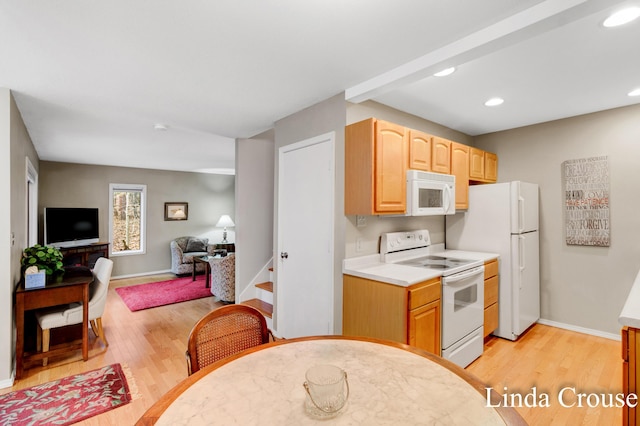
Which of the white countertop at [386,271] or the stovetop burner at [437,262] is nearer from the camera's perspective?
the white countertop at [386,271]

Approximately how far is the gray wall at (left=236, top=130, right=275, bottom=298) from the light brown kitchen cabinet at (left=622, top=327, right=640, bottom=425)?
3508mm

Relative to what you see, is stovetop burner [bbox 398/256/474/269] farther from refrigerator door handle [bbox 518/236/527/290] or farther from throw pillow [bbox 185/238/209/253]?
throw pillow [bbox 185/238/209/253]

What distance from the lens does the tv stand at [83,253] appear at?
5.50 meters

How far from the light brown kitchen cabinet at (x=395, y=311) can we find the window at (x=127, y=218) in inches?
231

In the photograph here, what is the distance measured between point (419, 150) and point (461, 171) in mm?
836

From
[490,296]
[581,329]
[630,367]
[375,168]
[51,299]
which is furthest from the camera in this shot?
[581,329]

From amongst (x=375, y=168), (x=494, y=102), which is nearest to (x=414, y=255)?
(x=375, y=168)

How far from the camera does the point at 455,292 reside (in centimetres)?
253

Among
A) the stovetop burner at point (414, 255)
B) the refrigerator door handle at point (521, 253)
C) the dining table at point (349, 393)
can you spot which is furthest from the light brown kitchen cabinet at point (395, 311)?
the refrigerator door handle at point (521, 253)

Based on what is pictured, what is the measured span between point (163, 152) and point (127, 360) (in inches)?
128

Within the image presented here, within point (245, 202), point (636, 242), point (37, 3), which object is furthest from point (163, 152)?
point (636, 242)

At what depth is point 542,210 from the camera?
142 inches

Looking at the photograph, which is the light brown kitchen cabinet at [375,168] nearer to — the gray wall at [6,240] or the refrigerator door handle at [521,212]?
the refrigerator door handle at [521,212]

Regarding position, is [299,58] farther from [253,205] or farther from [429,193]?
[253,205]
